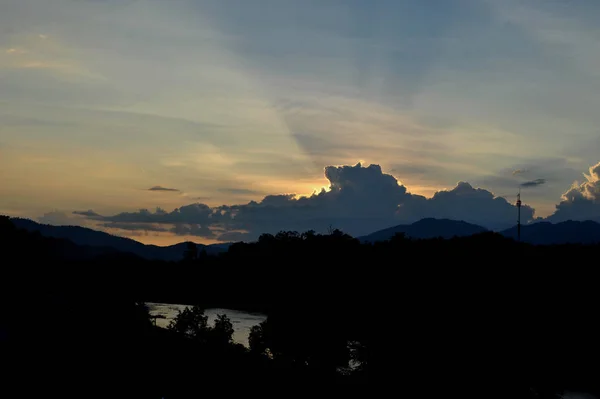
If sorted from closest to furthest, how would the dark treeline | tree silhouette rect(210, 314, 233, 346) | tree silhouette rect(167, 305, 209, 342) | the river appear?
the dark treeline
tree silhouette rect(210, 314, 233, 346)
tree silhouette rect(167, 305, 209, 342)
the river

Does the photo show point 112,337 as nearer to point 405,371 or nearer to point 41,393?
point 41,393

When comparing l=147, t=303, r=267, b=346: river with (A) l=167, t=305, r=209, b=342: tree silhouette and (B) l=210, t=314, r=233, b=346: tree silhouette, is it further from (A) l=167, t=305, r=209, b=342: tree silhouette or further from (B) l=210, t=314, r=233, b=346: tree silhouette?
(B) l=210, t=314, r=233, b=346: tree silhouette

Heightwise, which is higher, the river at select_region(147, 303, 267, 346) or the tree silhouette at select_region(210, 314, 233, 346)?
the tree silhouette at select_region(210, 314, 233, 346)

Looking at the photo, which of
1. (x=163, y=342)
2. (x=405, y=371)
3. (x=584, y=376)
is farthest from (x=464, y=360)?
(x=163, y=342)

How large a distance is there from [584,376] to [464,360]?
68.2 ft

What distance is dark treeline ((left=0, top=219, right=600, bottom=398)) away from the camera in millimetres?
59906

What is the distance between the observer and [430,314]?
2876 inches

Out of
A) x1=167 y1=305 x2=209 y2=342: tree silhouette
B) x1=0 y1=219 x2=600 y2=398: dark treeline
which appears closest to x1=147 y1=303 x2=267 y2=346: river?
x1=167 y1=305 x2=209 y2=342: tree silhouette

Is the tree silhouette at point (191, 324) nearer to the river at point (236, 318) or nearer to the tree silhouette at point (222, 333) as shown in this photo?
the tree silhouette at point (222, 333)

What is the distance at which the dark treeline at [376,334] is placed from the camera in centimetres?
5991

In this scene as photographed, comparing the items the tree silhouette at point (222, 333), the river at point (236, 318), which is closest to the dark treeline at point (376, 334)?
the tree silhouette at point (222, 333)

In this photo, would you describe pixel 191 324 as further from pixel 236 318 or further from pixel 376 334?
pixel 236 318

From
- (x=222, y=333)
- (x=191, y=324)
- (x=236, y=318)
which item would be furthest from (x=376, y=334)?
(x=236, y=318)

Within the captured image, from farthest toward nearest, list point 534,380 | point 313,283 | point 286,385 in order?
1. point 313,283
2. point 534,380
3. point 286,385
